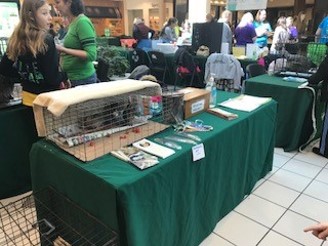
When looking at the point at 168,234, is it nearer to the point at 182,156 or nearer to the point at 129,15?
the point at 182,156

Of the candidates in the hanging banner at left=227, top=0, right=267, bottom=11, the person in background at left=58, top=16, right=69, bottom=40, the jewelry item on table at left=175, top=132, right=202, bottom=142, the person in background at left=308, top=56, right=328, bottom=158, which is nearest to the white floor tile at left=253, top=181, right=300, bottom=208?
the person in background at left=308, top=56, right=328, bottom=158

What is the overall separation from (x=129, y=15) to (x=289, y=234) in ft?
39.0

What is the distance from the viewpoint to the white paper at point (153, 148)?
1.34 metres

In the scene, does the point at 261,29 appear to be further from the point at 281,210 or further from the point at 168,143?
the point at 168,143

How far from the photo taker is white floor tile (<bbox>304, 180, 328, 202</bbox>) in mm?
2277

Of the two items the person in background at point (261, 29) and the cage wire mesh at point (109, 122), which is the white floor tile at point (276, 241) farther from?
the person in background at point (261, 29)

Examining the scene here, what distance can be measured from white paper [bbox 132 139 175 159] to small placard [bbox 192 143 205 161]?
0.12 metres

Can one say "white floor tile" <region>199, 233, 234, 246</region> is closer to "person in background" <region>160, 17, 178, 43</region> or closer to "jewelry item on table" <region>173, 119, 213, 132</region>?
"jewelry item on table" <region>173, 119, 213, 132</region>

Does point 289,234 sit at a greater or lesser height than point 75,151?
Answer: lesser

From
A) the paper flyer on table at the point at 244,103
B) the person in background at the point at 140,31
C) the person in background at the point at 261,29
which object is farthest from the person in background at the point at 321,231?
the person in background at the point at 140,31

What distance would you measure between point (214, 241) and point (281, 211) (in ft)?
2.08

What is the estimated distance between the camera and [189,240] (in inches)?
62.4

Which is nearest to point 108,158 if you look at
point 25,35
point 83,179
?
point 83,179

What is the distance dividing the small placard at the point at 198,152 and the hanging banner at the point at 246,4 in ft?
12.9
